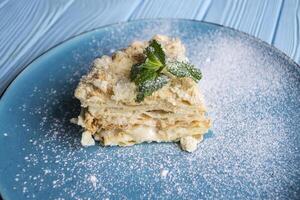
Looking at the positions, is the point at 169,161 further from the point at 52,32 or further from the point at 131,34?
the point at 52,32

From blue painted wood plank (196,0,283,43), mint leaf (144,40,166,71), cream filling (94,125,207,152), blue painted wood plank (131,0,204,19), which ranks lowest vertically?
cream filling (94,125,207,152)

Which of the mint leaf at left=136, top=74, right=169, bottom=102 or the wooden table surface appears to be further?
the wooden table surface

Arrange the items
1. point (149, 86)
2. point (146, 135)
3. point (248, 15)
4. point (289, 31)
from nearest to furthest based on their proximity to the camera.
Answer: point (149, 86) → point (146, 135) → point (289, 31) → point (248, 15)

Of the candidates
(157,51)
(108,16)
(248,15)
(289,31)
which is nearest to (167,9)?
(108,16)

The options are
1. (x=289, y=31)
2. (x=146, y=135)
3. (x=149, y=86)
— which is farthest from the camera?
(x=289, y=31)

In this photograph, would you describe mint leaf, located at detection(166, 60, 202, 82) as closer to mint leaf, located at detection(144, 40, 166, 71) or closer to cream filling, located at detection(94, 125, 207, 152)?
mint leaf, located at detection(144, 40, 166, 71)

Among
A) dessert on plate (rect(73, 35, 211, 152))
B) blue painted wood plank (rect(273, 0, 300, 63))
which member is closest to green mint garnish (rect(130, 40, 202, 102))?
dessert on plate (rect(73, 35, 211, 152))

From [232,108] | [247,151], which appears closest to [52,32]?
[232,108]

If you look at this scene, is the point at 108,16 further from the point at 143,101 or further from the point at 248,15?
the point at 143,101
